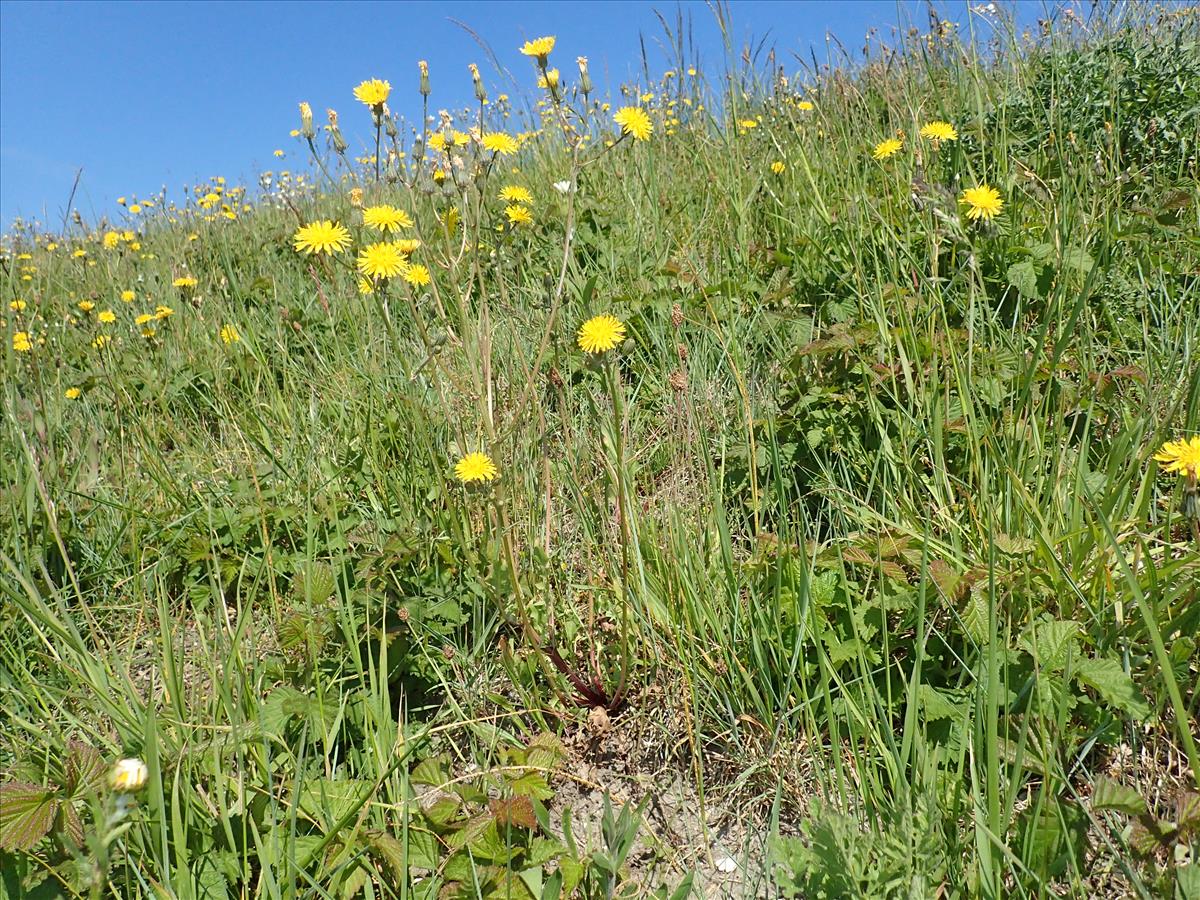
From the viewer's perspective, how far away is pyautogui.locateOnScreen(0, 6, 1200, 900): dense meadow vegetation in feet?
3.51

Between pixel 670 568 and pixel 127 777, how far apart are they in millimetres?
895

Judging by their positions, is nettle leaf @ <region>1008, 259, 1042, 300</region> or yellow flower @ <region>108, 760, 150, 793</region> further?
nettle leaf @ <region>1008, 259, 1042, 300</region>

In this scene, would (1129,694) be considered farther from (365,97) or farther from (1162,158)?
(1162,158)

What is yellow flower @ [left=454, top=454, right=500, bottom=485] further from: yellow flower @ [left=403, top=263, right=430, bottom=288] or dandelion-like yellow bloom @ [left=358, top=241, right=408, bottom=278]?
dandelion-like yellow bloom @ [left=358, top=241, right=408, bottom=278]

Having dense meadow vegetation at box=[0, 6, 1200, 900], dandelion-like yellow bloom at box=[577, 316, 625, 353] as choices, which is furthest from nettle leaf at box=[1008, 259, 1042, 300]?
dandelion-like yellow bloom at box=[577, 316, 625, 353]

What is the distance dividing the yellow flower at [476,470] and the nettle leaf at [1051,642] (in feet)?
2.87

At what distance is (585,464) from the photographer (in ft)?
6.04

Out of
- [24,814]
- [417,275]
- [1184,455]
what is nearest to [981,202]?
[1184,455]

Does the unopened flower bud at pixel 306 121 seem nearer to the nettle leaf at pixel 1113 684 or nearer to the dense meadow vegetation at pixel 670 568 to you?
the dense meadow vegetation at pixel 670 568

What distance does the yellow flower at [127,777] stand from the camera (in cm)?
81

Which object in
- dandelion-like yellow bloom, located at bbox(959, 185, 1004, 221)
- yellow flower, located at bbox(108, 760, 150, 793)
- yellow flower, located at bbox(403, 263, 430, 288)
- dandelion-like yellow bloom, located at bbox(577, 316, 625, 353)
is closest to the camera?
yellow flower, located at bbox(108, 760, 150, 793)

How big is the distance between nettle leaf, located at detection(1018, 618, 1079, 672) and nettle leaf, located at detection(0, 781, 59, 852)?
1.35 m

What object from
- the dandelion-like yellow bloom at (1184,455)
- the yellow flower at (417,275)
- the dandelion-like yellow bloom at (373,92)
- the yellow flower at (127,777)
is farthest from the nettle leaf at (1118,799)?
the dandelion-like yellow bloom at (373,92)

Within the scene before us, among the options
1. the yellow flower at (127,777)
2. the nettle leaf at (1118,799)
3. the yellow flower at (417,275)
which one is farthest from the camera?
the yellow flower at (417,275)
